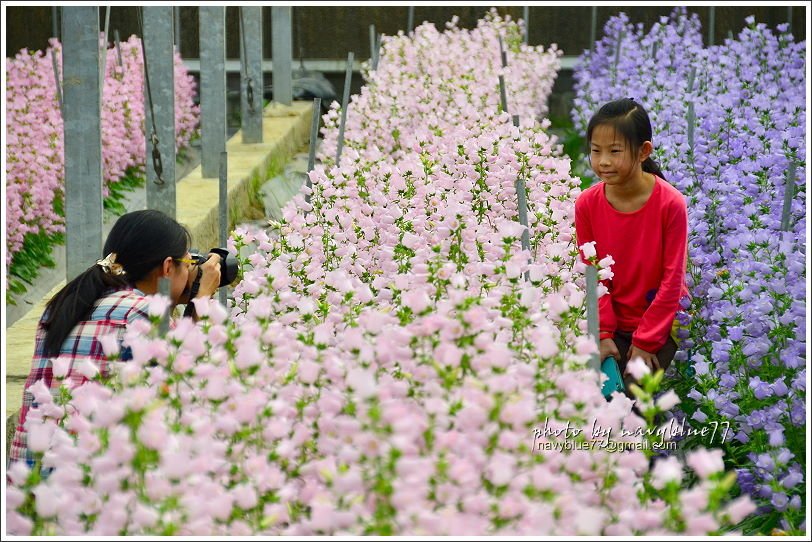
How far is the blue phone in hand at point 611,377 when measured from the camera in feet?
12.0

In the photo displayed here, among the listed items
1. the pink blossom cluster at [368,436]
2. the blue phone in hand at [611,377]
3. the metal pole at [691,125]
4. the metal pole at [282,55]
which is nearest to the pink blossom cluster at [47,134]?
the metal pole at [282,55]

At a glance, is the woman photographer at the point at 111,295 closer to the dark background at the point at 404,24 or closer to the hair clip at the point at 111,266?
the hair clip at the point at 111,266

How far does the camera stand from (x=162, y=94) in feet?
22.0

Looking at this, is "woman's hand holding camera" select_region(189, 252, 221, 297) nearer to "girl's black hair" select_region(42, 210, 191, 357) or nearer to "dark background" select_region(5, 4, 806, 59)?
"girl's black hair" select_region(42, 210, 191, 357)

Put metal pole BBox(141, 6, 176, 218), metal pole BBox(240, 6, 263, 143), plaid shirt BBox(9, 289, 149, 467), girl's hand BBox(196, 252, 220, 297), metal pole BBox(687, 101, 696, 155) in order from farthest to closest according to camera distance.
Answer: metal pole BBox(240, 6, 263, 143) → metal pole BBox(141, 6, 176, 218) → metal pole BBox(687, 101, 696, 155) → girl's hand BBox(196, 252, 220, 297) → plaid shirt BBox(9, 289, 149, 467)

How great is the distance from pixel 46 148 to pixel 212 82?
134 centimetres

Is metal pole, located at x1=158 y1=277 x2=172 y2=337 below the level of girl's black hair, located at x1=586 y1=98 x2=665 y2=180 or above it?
below

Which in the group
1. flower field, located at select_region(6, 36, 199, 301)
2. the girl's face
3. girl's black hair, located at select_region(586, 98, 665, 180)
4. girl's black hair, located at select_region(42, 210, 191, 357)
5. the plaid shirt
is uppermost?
girl's black hair, located at select_region(586, 98, 665, 180)

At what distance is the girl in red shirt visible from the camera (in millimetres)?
3820

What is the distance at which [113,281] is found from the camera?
3.30 metres

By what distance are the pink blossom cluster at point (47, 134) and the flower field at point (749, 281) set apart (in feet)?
11.3

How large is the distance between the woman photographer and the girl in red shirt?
4.05 ft

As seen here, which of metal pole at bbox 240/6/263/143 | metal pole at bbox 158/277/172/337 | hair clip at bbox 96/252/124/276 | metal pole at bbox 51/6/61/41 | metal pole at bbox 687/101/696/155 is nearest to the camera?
metal pole at bbox 158/277/172/337

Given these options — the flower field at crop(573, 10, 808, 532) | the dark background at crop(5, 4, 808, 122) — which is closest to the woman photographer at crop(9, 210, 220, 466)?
the flower field at crop(573, 10, 808, 532)
